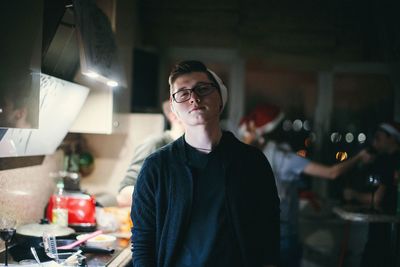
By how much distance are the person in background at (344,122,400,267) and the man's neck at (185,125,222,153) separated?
2203mm

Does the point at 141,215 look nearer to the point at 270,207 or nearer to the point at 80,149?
the point at 270,207

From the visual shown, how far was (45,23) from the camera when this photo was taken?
95.0 inches

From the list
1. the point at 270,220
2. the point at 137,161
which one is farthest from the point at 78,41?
the point at 270,220

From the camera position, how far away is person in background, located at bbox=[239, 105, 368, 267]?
3613 mm

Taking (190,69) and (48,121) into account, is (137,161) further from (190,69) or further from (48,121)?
(190,69)

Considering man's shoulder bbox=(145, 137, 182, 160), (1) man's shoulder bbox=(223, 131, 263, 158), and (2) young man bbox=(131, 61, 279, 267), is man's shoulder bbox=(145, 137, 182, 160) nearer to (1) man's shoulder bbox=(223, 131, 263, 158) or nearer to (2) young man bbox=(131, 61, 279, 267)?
(2) young man bbox=(131, 61, 279, 267)

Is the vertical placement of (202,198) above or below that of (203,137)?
below

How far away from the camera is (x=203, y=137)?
6.16 ft

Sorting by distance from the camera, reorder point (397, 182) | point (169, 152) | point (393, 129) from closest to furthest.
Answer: point (169, 152) < point (397, 182) < point (393, 129)

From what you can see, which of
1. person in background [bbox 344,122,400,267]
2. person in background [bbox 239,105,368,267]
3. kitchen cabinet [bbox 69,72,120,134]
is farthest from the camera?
person in background [bbox 344,122,400,267]

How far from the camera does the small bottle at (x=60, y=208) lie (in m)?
2.86

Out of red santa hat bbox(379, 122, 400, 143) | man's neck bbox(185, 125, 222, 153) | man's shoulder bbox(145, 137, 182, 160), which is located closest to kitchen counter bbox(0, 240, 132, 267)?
man's shoulder bbox(145, 137, 182, 160)

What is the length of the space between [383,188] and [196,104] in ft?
8.73

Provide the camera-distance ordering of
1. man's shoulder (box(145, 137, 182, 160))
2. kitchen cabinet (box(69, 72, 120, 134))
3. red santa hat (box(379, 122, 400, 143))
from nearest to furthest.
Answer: man's shoulder (box(145, 137, 182, 160)), kitchen cabinet (box(69, 72, 120, 134)), red santa hat (box(379, 122, 400, 143))
